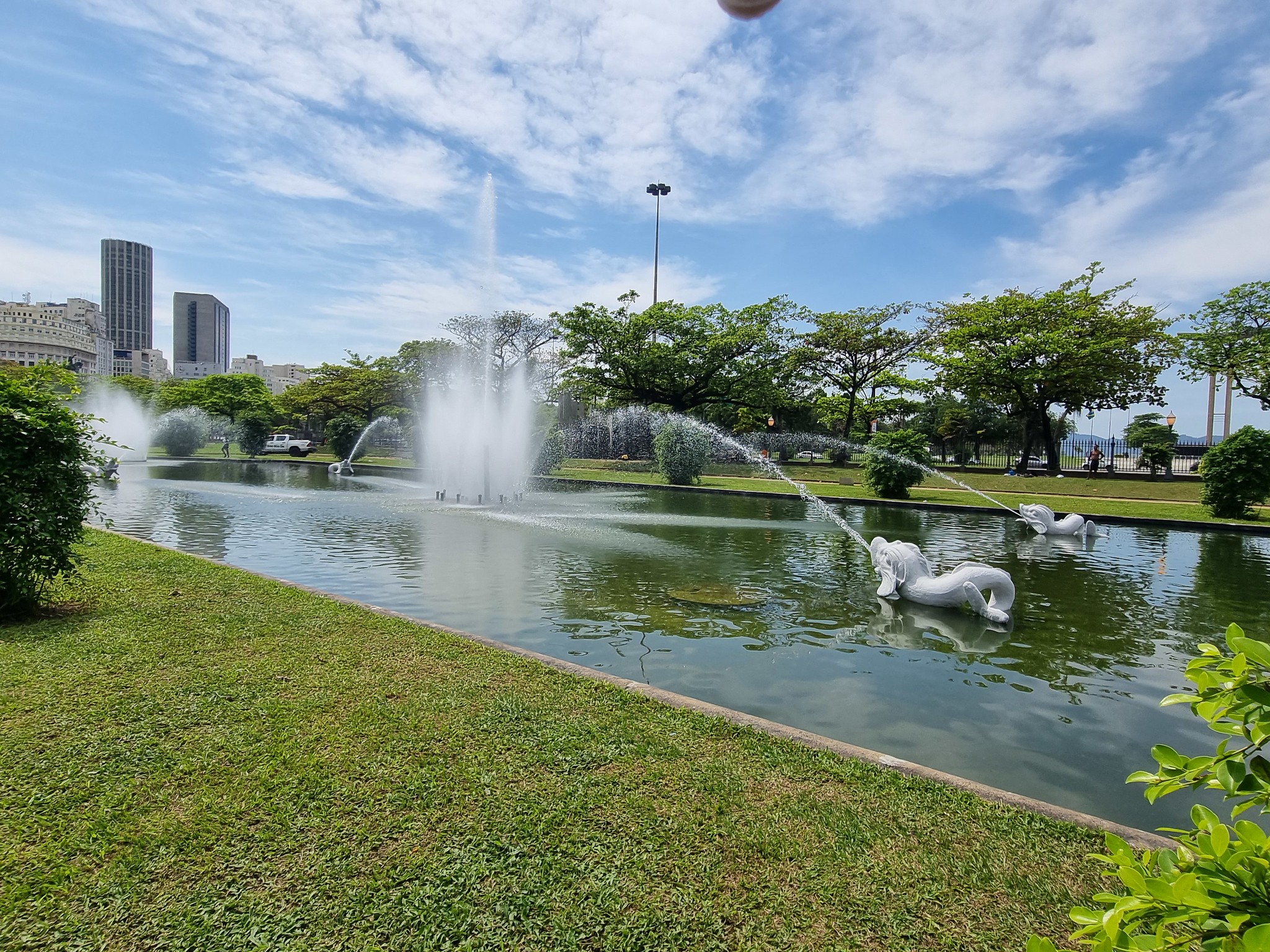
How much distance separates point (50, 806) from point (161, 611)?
3734 millimetres

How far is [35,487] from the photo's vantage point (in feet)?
19.0

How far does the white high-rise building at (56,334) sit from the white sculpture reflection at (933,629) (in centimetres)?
10620

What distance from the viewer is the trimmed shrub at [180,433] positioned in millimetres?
48656

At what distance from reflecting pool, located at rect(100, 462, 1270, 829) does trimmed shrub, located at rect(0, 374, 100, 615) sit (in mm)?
2974

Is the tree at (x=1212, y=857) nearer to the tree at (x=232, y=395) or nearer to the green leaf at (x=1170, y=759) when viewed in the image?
the green leaf at (x=1170, y=759)

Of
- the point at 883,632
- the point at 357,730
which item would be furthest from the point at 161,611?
the point at 883,632

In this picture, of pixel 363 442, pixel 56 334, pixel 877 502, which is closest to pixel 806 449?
pixel 363 442

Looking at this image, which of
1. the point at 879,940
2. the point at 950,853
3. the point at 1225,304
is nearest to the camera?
the point at 879,940

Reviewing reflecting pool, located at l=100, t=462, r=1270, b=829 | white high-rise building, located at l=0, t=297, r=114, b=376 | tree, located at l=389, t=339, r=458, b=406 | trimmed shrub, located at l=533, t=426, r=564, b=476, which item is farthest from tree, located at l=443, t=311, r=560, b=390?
white high-rise building, located at l=0, t=297, r=114, b=376

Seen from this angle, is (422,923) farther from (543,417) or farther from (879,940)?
(543,417)

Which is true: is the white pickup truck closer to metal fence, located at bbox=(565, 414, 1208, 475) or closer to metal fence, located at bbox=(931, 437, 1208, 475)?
metal fence, located at bbox=(565, 414, 1208, 475)

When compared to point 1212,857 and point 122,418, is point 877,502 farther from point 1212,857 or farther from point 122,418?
point 122,418

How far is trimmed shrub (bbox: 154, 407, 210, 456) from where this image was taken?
48.7 meters

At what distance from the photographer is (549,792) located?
132 inches
